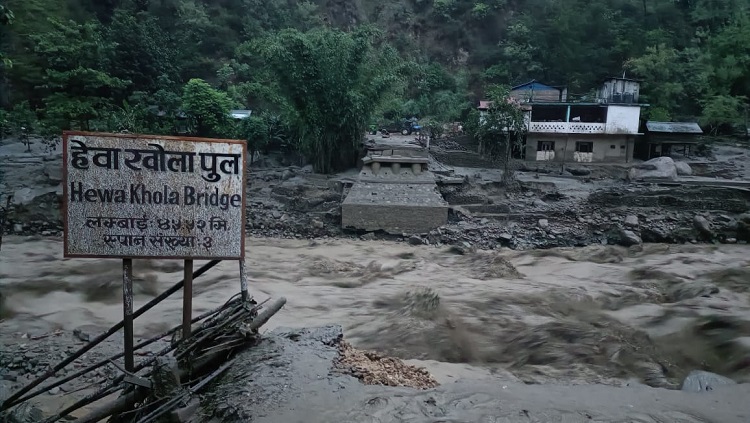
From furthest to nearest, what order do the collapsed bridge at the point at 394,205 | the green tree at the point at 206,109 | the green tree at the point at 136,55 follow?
the green tree at the point at 136,55
the green tree at the point at 206,109
the collapsed bridge at the point at 394,205

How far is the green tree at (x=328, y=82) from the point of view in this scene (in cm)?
2369

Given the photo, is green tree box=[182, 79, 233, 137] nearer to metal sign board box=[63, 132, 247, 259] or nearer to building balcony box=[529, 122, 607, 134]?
building balcony box=[529, 122, 607, 134]

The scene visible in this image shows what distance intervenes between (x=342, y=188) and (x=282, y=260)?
797 centimetres

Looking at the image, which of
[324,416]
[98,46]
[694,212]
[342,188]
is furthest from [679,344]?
[98,46]

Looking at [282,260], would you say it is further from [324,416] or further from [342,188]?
[324,416]

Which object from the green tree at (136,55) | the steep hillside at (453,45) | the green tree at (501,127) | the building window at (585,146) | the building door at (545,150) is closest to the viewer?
the green tree at (136,55)

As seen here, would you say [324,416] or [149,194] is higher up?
[149,194]

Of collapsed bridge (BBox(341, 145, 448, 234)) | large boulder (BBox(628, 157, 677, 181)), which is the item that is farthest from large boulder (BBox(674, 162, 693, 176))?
collapsed bridge (BBox(341, 145, 448, 234))

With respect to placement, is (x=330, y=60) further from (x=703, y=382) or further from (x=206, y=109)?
(x=703, y=382)

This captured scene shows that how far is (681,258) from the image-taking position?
1590cm

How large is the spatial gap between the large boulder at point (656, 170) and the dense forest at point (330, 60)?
17.6ft

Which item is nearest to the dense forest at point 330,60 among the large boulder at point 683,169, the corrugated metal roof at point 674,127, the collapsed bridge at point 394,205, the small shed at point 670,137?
the corrugated metal roof at point 674,127

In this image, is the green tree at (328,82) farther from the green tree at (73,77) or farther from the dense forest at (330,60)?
the green tree at (73,77)

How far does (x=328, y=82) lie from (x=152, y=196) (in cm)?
1991
